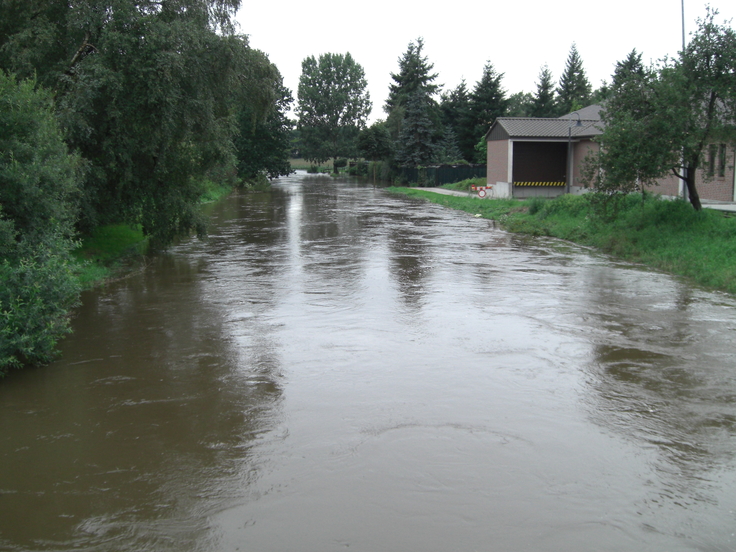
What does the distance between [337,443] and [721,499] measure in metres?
3.51

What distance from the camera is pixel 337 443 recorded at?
672cm

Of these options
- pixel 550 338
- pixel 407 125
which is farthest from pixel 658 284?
pixel 407 125

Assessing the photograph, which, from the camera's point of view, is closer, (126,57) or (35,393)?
(35,393)

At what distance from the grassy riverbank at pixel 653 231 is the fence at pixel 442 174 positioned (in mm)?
24896

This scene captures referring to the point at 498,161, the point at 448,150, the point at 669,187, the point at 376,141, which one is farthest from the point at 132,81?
the point at 376,141

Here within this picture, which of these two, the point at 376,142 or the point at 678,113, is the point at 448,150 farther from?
the point at 678,113

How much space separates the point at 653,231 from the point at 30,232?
50.6 feet

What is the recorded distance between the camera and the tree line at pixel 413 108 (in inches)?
2236

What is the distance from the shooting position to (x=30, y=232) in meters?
9.36

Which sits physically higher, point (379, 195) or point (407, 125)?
point (407, 125)

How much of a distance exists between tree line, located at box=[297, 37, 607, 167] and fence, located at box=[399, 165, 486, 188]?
1662 mm

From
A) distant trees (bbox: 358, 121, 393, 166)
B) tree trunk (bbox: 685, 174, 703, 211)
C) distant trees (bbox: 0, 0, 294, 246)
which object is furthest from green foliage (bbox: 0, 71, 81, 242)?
distant trees (bbox: 358, 121, 393, 166)

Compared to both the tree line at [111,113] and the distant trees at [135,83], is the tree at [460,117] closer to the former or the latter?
the tree line at [111,113]

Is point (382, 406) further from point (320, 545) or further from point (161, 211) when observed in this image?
point (161, 211)
